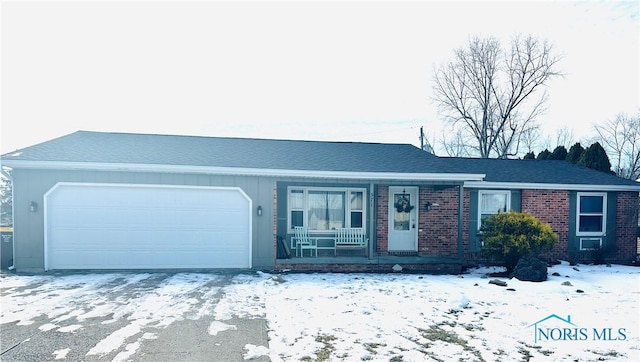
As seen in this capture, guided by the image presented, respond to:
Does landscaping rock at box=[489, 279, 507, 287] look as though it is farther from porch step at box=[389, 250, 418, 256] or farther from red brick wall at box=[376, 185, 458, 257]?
porch step at box=[389, 250, 418, 256]

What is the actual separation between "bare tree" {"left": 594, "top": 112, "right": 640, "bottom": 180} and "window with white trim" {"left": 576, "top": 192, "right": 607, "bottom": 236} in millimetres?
18557

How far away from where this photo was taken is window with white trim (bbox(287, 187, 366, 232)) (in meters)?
11.0

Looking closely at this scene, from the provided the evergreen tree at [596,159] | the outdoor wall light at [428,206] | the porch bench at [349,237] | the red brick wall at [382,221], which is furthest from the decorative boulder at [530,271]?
the evergreen tree at [596,159]

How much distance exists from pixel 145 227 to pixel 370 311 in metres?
6.00

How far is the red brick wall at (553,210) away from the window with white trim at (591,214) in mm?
515

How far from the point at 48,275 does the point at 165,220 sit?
276 centimetres

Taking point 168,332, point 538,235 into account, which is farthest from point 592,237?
point 168,332

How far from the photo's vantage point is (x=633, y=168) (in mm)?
25188

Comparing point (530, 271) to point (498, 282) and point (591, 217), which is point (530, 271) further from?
point (591, 217)

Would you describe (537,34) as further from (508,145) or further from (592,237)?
(592,237)

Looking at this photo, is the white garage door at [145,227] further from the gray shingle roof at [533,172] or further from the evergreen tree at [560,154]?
the evergreen tree at [560,154]

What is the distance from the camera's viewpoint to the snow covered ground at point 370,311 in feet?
15.1

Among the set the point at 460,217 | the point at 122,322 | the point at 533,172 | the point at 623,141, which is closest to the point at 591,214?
the point at 533,172

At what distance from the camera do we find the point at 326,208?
11.1 metres
